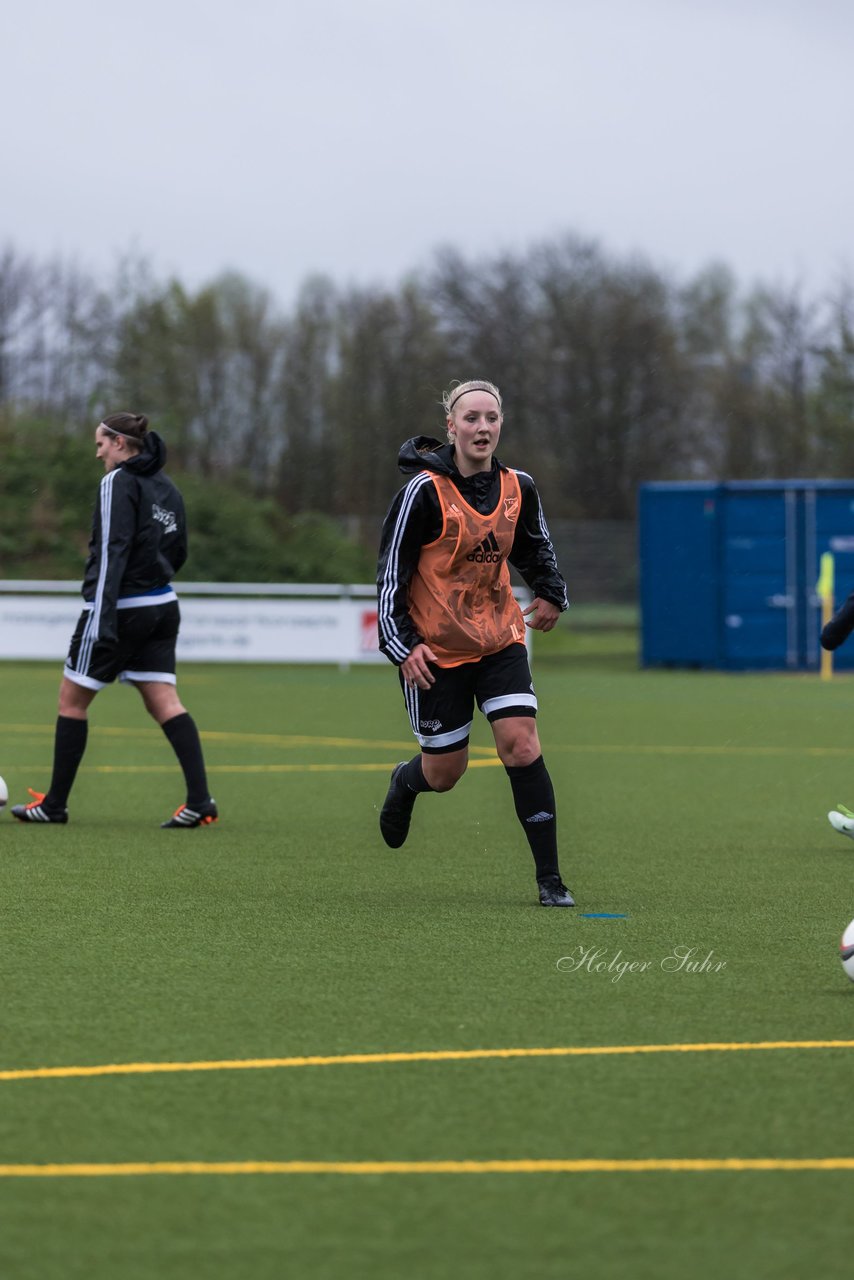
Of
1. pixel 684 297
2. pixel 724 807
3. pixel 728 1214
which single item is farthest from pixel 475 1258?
pixel 684 297

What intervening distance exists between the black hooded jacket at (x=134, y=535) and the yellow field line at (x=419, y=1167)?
5605 mm

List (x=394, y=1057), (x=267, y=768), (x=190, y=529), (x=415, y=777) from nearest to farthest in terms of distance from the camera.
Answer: (x=394, y=1057) → (x=415, y=777) → (x=267, y=768) → (x=190, y=529)

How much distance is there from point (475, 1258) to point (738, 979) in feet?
8.84

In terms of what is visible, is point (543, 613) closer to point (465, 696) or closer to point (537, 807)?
point (465, 696)

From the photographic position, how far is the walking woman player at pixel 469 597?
7.05 meters

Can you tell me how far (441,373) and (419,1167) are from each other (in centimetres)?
4973

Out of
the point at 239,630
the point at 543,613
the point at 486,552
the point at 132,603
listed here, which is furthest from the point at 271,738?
the point at 239,630

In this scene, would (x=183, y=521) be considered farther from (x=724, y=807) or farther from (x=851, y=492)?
(x=851, y=492)

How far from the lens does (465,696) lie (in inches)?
290

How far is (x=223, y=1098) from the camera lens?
14.1ft

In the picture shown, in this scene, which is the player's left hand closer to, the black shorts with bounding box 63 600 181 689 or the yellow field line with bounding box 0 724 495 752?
the black shorts with bounding box 63 600 181 689

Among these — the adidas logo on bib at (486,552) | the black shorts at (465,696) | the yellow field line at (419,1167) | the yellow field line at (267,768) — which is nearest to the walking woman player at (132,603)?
the black shorts at (465,696)

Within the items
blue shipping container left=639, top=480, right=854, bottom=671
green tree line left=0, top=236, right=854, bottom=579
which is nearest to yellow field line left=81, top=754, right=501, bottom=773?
blue shipping container left=639, top=480, right=854, bottom=671

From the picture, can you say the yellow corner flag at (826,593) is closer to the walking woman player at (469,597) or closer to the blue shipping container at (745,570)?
the blue shipping container at (745,570)
